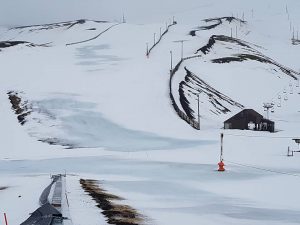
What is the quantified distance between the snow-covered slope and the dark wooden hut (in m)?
2.61

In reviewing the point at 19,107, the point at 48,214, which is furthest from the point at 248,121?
the point at 48,214

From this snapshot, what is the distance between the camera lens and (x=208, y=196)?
2794cm

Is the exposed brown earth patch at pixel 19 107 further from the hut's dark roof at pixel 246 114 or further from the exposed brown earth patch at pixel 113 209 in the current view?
the exposed brown earth patch at pixel 113 209

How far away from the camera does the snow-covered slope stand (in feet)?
84.9

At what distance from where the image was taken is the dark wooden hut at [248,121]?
71.6 m

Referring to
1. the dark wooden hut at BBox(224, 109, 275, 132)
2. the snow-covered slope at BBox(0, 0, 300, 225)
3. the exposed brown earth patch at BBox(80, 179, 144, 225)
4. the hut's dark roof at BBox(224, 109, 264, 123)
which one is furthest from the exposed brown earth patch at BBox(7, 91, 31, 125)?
the exposed brown earth patch at BBox(80, 179, 144, 225)

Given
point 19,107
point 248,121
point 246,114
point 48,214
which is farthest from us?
point 19,107

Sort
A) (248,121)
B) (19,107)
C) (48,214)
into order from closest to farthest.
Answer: (48,214), (248,121), (19,107)

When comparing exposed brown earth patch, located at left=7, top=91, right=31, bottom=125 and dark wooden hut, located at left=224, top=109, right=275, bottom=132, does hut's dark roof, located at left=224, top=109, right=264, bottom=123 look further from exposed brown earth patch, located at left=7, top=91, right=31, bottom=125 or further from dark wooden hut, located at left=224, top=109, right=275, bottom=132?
exposed brown earth patch, located at left=7, top=91, right=31, bottom=125

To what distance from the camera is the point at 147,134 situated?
61.5 m

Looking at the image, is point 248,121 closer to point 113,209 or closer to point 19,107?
point 19,107

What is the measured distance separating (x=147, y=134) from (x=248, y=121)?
1743 cm

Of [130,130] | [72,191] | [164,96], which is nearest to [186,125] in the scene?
[130,130]

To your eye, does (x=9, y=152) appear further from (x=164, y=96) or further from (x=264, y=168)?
(x=164, y=96)
